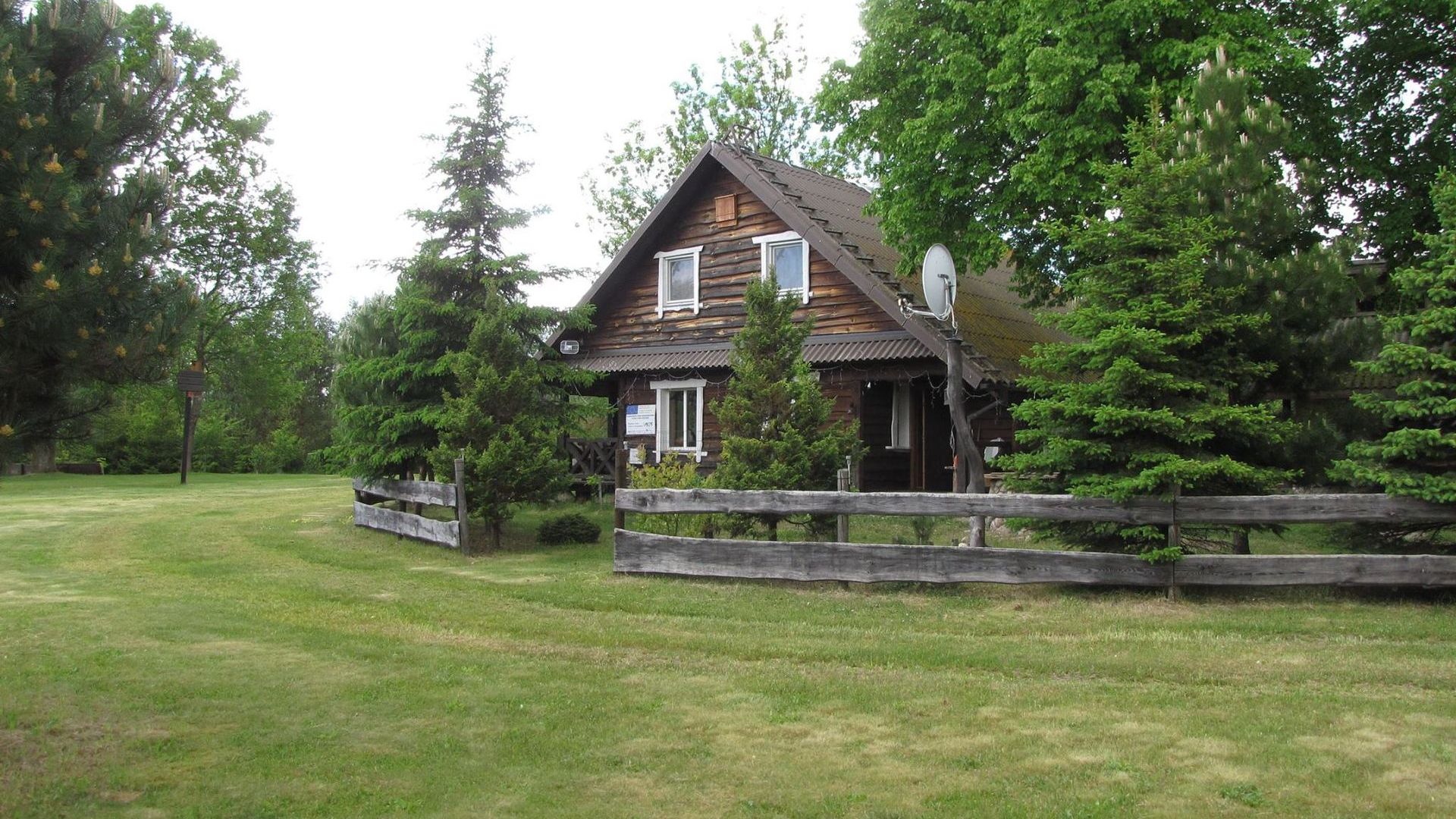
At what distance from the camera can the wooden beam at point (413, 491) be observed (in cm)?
1619

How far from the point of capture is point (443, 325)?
19.2 meters

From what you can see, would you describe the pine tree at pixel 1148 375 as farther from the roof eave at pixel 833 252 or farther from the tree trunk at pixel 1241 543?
the roof eave at pixel 833 252

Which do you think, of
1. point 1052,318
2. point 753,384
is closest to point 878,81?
point 753,384

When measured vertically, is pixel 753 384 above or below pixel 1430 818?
above

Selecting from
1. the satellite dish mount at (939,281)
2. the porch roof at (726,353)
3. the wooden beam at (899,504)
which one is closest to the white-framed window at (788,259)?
the porch roof at (726,353)

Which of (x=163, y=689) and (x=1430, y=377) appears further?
(x=1430, y=377)

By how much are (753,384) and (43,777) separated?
30.2 feet

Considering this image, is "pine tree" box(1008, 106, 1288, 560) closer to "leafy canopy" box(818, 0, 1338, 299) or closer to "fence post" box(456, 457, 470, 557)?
"leafy canopy" box(818, 0, 1338, 299)

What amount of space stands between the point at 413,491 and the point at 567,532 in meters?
2.62

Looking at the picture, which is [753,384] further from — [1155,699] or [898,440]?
[898,440]

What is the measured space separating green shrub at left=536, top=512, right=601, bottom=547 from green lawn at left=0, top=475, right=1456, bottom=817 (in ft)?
13.1

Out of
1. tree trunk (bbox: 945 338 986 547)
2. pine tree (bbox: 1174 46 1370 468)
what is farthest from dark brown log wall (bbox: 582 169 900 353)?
pine tree (bbox: 1174 46 1370 468)

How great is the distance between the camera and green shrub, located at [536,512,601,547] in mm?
16953

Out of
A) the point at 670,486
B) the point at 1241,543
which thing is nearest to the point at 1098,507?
the point at 1241,543
